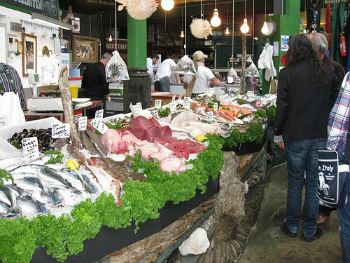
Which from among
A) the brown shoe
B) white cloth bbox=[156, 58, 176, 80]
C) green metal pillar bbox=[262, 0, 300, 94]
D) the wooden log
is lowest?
the brown shoe

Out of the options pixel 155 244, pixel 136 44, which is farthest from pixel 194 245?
pixel 136 44

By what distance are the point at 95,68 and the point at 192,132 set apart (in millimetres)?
6818

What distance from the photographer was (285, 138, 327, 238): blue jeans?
4.91 meters

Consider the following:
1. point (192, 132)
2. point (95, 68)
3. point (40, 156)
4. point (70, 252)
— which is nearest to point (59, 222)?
point (70, 252)

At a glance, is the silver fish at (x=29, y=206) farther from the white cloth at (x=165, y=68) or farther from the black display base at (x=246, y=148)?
the white cloth at (x=165, y=68)

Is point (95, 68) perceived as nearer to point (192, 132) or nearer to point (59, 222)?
point (192, 132)

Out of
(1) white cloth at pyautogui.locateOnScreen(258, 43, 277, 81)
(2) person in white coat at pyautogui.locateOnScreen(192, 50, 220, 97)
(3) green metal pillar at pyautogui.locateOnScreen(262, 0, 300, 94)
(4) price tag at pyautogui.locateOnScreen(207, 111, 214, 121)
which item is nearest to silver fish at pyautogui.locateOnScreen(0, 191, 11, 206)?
(4) price tag at pyautogui.locateOnScreen(207, 111, 214, 121)

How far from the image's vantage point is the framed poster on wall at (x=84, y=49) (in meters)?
18.4

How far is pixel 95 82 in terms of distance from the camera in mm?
11500

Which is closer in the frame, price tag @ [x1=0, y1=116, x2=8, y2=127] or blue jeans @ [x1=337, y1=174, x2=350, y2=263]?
blue jeans @ [x1=337, y1=174, x2=350, y2=263]

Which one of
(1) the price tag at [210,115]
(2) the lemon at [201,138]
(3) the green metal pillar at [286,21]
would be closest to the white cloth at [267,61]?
(3) the green metal pillar at [286,21]

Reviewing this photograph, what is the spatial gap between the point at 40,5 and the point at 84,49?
22.9 feet

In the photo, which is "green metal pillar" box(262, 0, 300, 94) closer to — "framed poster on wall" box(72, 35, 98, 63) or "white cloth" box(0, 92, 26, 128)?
"white cloth" box(0, 92, 26, 128)

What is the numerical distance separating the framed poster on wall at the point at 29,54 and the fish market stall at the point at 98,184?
7557mm
